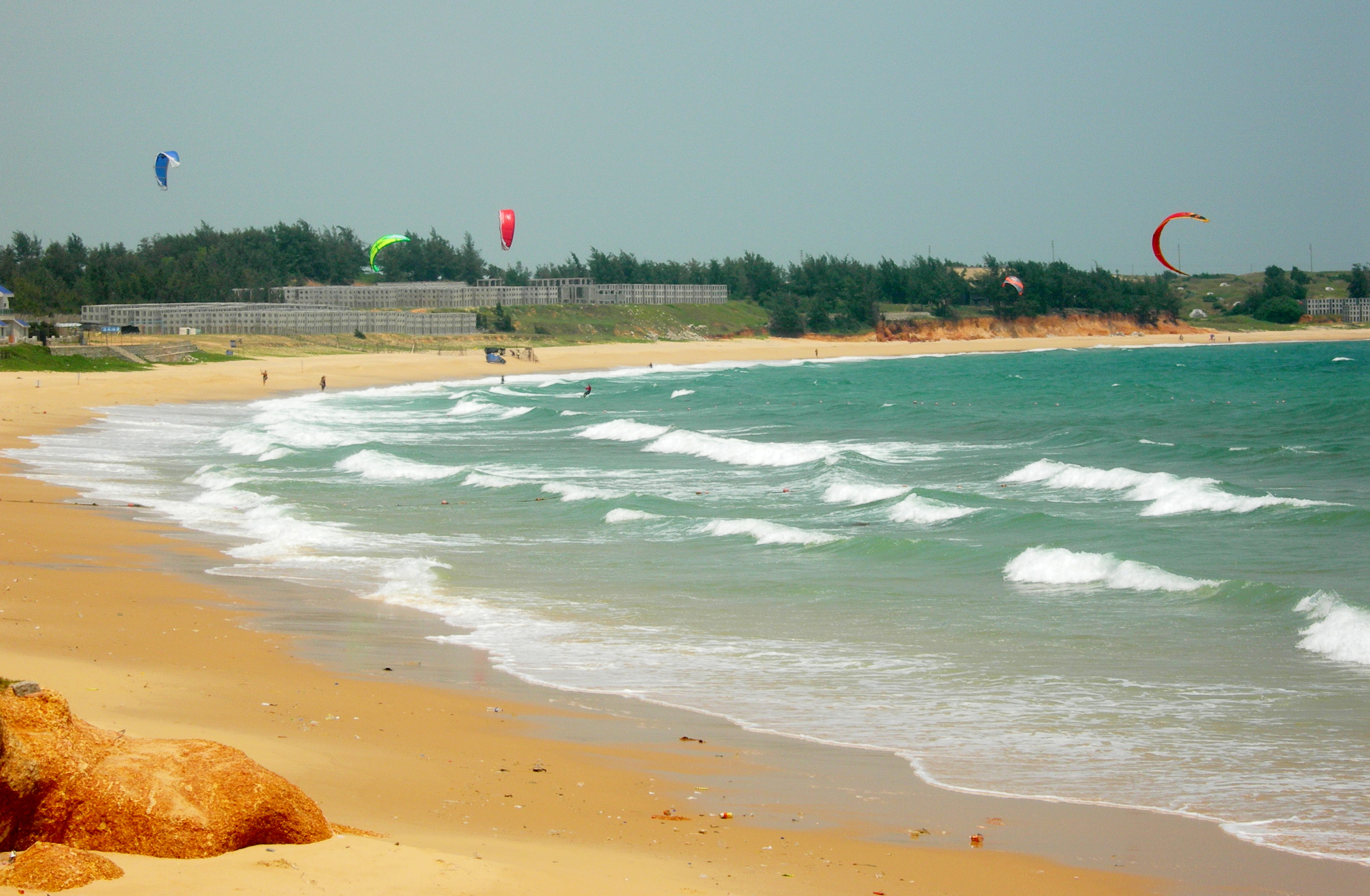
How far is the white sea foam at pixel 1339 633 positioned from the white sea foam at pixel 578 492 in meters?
12.6

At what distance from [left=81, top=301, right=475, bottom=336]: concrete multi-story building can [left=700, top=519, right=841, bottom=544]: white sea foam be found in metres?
66.5

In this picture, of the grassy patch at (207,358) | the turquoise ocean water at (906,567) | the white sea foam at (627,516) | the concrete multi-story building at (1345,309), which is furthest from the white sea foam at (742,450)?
the concrete multi-story building at (1345,309)

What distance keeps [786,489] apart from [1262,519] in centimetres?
875

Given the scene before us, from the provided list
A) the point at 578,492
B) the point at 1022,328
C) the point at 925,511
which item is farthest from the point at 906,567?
the point at 1022,328

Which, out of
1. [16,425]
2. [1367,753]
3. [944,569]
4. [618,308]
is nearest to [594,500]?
[944,569]

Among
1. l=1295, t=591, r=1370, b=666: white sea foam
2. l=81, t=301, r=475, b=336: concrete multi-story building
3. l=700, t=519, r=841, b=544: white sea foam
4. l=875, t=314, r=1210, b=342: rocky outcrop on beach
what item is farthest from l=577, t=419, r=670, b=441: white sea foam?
l=875, t=314, r=1210, b=342: rocky outcrop on beach

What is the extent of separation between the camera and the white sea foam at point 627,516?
2030cm

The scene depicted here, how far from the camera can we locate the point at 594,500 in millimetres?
21969

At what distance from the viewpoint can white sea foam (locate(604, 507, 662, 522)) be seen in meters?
20.3

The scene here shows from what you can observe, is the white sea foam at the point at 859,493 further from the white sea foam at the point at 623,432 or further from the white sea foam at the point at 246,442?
the white sea foam at the point at 246,442

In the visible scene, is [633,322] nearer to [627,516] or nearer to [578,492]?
[578,492]

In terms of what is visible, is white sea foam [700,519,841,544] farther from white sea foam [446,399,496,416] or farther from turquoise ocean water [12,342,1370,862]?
white sea foam [446,399,496,416]

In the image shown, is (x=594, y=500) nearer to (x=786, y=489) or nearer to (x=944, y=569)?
(x=786, y=489)

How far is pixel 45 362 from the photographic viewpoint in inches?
2050
